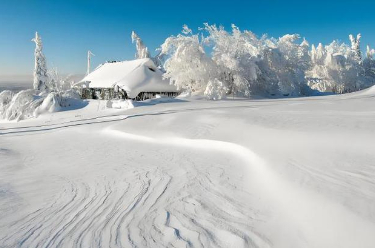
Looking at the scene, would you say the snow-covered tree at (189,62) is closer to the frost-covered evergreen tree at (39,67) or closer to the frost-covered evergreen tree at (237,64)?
the frost-covered evergreen tree at (237,64)

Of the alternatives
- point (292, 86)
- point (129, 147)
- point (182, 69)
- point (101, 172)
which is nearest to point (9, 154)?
point (129, 147)

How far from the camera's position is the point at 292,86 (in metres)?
26.9

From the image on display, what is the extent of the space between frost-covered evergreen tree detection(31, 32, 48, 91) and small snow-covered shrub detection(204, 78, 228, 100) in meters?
28.5

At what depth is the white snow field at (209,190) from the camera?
308 cm

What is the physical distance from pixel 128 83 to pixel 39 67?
20691 millimetres

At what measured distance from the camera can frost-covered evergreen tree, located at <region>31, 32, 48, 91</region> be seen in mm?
39188

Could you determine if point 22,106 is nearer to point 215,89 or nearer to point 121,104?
point 121,104

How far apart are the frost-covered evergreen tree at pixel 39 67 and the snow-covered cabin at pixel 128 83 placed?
12614mm

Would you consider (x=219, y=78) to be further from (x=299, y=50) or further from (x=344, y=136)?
(x=344, y=136)

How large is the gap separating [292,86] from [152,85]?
13.6 metres

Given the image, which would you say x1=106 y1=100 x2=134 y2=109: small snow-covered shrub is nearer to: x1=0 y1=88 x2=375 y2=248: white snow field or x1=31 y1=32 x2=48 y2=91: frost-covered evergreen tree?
x1=0 y1=88 x2=375 y2=248: white snow field

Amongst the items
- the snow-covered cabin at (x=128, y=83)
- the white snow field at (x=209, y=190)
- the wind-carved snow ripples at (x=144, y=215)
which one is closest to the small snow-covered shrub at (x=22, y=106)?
the snow-covered cabin at (x=128, y=83)

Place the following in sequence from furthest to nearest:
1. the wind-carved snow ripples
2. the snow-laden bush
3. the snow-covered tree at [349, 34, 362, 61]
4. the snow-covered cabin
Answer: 1. the snow-covered tree at [349, 34, 362, 61]
2. the snow-covered cabin
3. the snow-laden bush
4. the wind-carved snow ripples

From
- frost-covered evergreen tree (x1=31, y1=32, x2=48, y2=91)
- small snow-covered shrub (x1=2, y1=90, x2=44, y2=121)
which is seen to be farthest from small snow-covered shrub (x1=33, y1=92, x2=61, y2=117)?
frost-covered evergreen tree (x1=31, y1=32, x2=48, y2=91)
